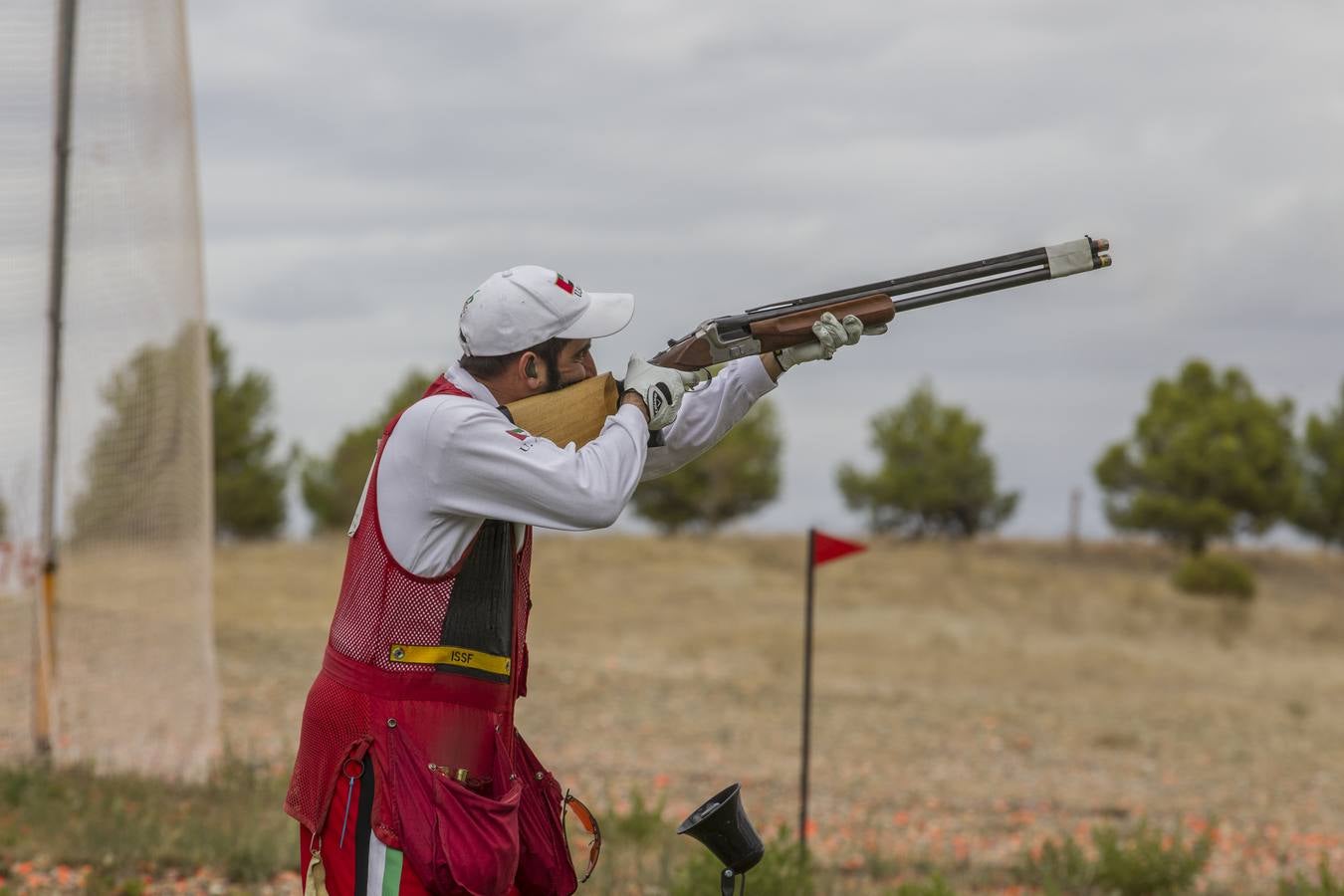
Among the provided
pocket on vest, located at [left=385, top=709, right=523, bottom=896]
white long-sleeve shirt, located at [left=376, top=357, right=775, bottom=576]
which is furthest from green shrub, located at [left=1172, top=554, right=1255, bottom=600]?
pocket on vest, located at [left=385, top=709, right=523, bottom=896]

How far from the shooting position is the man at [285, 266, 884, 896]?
3277 millimetres

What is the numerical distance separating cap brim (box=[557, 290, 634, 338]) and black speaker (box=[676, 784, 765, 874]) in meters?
1.13

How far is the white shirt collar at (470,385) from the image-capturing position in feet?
11.4

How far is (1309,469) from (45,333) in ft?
156

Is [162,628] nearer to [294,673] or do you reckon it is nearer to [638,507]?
[294,673]

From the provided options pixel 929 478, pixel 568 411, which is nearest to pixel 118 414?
pixel 568 411

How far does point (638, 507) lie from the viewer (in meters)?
50.9

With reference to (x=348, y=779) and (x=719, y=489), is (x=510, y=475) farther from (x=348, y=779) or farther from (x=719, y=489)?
(x=719, y=489)

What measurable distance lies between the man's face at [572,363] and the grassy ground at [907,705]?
3.61 m

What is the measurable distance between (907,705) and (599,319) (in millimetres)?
14635

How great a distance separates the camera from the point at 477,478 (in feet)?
10.7

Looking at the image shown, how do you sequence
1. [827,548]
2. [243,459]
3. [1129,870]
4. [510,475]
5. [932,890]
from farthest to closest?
[243,459]
[827,548]
[1129,870]
[932,890]
[510,475]

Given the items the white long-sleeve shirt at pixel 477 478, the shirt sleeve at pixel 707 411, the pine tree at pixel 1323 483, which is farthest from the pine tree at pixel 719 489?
the white long-sleeve shirt at pixel 477 478

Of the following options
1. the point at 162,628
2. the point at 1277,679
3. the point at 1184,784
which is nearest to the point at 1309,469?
the point at 1277,679
